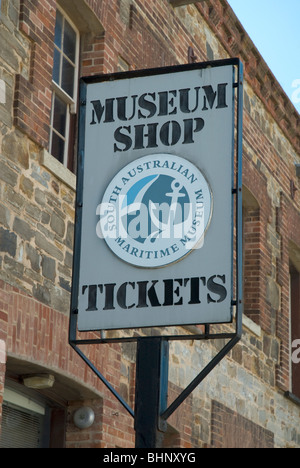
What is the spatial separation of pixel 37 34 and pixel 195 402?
180 inches

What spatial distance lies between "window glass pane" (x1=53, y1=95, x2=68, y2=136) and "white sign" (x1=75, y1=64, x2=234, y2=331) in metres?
2.71

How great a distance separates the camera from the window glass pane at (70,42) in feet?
29.0

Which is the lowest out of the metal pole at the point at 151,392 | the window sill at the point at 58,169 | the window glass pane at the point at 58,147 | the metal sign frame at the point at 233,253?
the metal pole at the point at 151,392

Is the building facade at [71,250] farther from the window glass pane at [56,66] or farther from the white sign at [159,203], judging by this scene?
the white sign at [159,203]

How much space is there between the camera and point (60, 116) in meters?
8.55

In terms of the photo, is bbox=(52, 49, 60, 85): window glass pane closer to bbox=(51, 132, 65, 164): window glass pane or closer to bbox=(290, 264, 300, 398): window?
bbox=(51, 132, 65, 164): window glass pane

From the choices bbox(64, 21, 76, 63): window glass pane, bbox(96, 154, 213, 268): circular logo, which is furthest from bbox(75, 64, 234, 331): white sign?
bbox(64, 21, 76, 63): window glass pane

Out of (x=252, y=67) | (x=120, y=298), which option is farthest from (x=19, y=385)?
(x=252, y=67)

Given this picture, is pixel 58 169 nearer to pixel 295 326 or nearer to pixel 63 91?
pixel 63 91

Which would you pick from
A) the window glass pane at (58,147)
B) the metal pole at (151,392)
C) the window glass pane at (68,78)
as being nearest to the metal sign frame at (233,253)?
the metal pole at (151,392)

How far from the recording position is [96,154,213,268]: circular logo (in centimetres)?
537

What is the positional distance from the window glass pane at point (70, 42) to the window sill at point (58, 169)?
1.47 m

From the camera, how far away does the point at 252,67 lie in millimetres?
13305

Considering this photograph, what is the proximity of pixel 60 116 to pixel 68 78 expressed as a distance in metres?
0.44
